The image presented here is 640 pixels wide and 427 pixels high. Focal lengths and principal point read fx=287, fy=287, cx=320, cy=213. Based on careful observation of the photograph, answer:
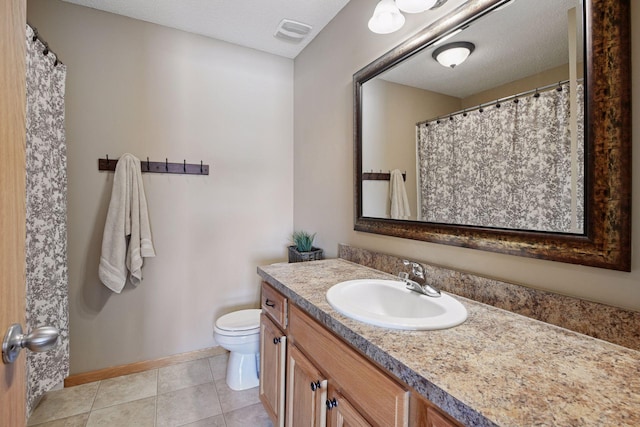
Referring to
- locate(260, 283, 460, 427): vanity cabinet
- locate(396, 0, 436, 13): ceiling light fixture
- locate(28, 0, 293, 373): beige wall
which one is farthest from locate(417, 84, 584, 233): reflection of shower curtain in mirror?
locate(28, 0, 293, 373): beige wall

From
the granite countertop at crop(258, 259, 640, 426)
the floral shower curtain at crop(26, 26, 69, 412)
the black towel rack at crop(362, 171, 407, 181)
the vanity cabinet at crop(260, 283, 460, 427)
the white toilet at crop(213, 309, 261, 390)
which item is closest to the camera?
the granite countertop at crop(258, 259, 640, 426)

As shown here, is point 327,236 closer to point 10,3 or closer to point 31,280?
point 31,280

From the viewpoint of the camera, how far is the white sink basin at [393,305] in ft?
2.79

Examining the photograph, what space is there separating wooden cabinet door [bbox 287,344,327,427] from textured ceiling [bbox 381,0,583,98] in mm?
1252

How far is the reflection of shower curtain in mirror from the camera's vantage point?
2.88 ft

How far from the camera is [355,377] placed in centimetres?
84

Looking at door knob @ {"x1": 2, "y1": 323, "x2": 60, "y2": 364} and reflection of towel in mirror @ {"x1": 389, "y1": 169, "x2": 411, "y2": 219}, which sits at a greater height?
reflection of towel in mirror @ {"x1": 389, "y1": 169, "x2": 411, "y2": 219}

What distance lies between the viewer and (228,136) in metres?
2.38

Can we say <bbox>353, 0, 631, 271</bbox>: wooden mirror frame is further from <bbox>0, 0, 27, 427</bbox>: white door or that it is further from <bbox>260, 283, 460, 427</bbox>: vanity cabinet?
<bbox>0, 0, 27, 427</bbox>: white door

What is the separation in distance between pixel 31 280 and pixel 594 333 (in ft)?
7.55

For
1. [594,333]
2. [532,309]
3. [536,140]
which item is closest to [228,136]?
[536,140]

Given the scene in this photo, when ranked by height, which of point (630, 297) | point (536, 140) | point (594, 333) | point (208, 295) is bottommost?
point (208, 295)

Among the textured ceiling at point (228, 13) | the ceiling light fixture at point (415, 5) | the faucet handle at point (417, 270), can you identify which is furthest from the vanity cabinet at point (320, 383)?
the textured ceiling at point (228, 13)

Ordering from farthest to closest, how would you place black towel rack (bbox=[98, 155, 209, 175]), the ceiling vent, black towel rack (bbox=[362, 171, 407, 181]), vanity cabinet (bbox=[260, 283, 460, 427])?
the ceiling vent
black towel rack (bbox=[98, 155, 209, 175])
black towel rack (bbox=[362, 171, 407, 181])
vanity cabinet (bbox=[260, 283, 460, 427])
